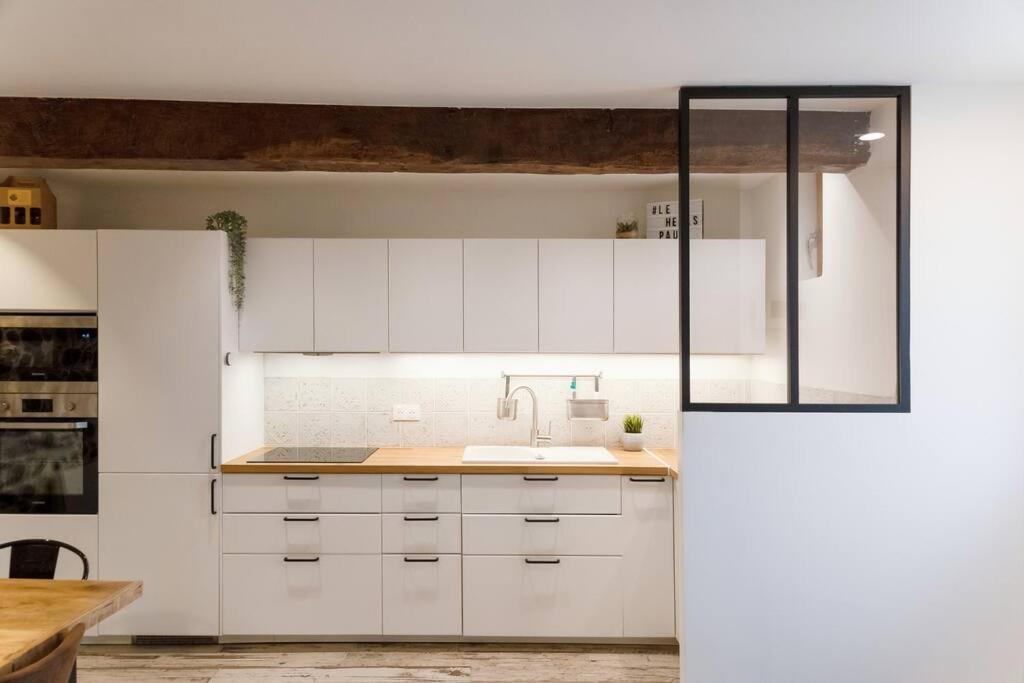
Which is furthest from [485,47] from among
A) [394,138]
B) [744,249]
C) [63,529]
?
[63,529]

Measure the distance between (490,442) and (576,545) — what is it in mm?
900

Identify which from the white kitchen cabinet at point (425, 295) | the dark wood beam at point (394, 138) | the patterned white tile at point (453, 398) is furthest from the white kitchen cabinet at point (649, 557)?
the dark wood beam at point (394, 138)

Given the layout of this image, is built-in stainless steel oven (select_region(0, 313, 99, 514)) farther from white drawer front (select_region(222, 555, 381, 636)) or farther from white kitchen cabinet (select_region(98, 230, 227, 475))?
white drawer front (select_region(222, 555, 381, 636))

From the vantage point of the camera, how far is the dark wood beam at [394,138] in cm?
272

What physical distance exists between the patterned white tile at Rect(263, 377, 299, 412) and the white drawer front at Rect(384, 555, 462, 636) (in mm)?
1211

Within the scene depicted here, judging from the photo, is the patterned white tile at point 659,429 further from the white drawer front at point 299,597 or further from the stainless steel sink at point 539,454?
the white drawer front at point 299,597

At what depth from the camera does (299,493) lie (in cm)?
340

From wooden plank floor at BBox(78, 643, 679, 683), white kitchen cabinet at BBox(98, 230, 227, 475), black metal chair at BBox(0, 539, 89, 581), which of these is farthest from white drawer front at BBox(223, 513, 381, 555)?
black metal chair at BBox(0, 539, 89, 581)

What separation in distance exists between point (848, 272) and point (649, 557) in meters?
1.66

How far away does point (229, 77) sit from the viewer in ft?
8.32

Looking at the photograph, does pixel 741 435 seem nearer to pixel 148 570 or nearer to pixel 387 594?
pixel 387 594

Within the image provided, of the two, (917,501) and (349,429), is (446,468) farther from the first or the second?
(917,501)

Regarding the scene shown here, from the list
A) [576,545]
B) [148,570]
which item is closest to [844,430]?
[576,545]

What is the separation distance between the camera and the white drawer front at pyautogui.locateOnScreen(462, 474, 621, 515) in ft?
11.1
